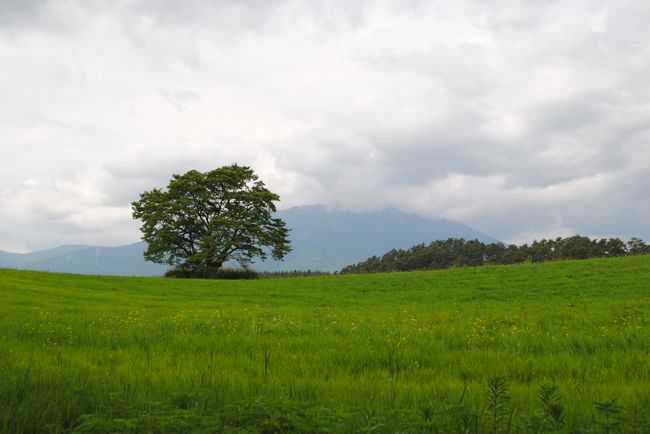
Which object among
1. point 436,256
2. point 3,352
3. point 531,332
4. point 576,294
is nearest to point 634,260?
point 576,294

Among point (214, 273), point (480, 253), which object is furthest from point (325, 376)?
point (480, 253)

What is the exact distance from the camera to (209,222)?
63000 mm

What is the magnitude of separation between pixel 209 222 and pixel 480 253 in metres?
67.6

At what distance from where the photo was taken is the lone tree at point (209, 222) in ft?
199

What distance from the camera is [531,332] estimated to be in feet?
39.2

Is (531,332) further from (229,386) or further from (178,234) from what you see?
(178,234)

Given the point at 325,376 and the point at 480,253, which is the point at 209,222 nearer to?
the point at 325,376

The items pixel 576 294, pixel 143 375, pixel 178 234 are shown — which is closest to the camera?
pixel 143 375

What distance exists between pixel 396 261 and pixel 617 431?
10739 centimetres

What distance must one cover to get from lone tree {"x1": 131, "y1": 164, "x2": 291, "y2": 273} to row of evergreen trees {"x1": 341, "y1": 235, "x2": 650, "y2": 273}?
26002 millimetres

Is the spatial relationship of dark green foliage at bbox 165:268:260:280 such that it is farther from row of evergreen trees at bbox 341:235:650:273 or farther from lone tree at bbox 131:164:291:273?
row of evergreen trees at bbox 341:235:650:273

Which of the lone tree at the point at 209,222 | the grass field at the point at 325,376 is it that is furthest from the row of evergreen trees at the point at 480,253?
the grass field at the point at 325,376

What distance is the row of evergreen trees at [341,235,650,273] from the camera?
8612 centimetres

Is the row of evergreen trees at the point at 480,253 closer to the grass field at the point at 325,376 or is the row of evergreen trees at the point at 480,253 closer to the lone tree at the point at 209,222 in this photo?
the lone tree at the point at 209,222
